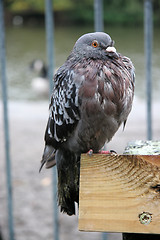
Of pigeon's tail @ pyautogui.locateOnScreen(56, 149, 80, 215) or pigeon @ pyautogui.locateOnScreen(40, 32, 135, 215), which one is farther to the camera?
pigeon's tail @ pyautogui.locateOnScreen(56, 149, 80, 215)

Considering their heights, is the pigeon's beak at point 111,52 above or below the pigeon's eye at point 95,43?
below

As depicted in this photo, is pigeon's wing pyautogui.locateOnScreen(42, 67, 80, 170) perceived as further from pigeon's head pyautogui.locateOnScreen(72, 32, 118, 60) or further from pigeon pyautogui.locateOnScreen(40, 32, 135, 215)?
pigeon's head pyautogui.locateOnScreen(72, 32, 118, 60)

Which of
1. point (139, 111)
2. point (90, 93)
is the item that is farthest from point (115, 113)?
point (139, 111)

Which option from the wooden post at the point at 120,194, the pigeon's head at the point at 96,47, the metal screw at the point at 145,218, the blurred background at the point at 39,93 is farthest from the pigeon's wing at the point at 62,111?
the blurred background at the point at 39,93

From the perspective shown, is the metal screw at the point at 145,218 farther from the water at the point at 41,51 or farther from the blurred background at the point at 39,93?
the water at the point at 41,51

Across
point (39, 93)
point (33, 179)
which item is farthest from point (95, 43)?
point (39, 93)

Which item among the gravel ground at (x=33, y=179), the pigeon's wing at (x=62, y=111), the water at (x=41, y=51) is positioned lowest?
the gravel ground at (x=33, y=179)

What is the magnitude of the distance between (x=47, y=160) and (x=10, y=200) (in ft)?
4.87

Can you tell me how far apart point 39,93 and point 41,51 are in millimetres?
4196

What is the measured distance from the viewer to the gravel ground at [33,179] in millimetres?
3885

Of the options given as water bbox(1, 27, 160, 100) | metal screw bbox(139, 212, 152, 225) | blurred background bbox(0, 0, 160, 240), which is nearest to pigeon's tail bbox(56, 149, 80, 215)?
metal screw bbox(139, 212, 152, 225)

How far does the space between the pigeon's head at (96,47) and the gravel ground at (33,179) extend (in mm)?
2283

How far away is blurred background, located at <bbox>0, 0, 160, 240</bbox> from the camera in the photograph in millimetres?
4098

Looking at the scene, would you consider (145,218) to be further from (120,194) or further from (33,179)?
(33,179)
